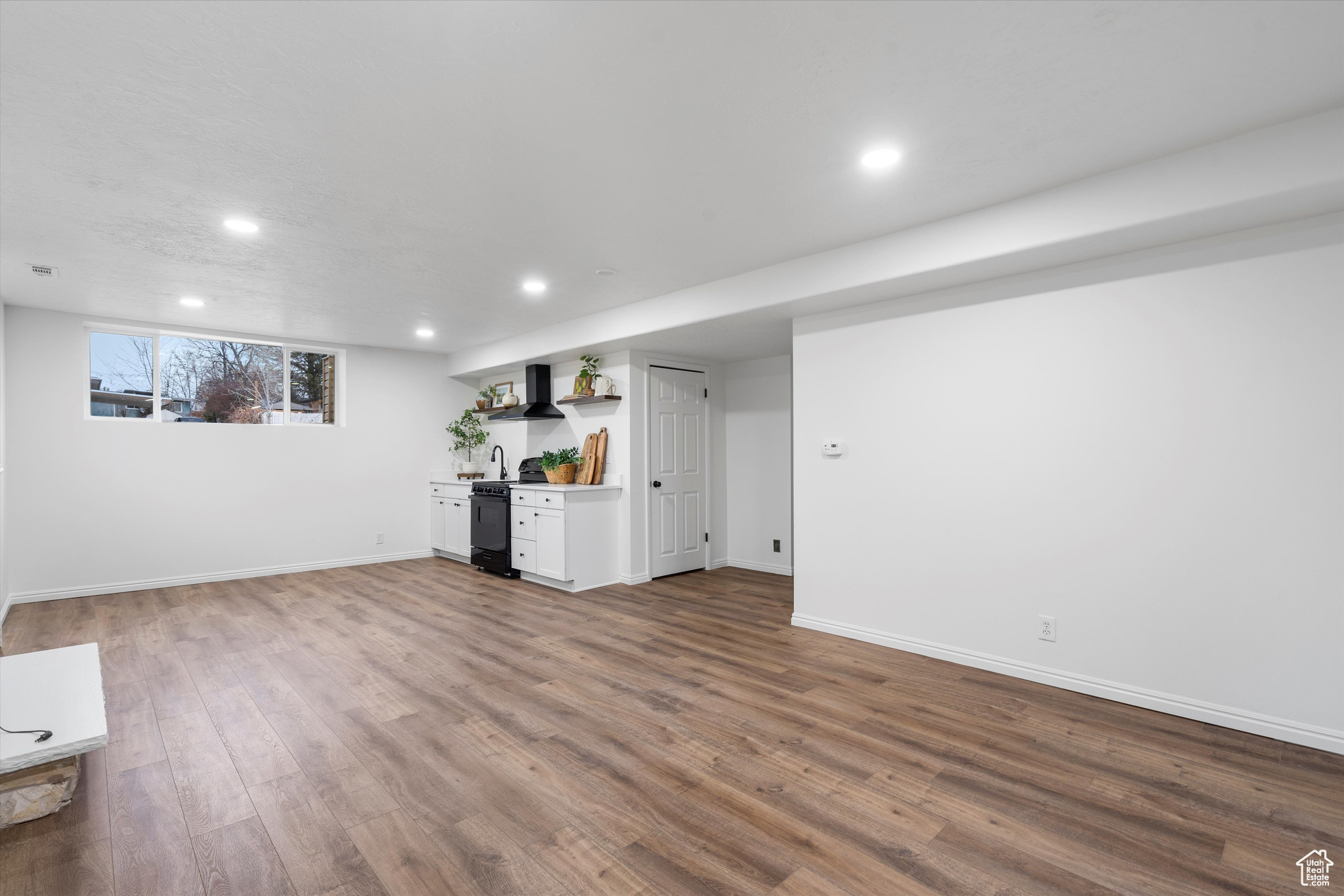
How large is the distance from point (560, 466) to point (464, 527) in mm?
1641

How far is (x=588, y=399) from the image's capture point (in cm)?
572

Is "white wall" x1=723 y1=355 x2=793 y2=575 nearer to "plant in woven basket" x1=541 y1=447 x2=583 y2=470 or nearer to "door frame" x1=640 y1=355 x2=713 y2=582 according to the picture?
"door frame" x1=640 y1=355 x2=713 y2=582

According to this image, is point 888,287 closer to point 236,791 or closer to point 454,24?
point 454,24

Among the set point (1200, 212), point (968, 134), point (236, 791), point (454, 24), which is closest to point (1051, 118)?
point (968, 134)

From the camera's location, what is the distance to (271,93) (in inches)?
78.1

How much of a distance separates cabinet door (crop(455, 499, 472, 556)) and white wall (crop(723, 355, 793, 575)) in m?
2.79

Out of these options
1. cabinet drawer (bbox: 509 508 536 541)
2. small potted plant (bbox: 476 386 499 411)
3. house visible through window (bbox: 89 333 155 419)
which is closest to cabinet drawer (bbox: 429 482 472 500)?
cabinet drawer (bbox: 509 508 536 541)

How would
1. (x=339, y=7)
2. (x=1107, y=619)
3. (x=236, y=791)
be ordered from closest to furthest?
(x=339, y=7) → (x=236, y=791) → (x=1107, y=619)

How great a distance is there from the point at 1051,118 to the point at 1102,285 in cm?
114

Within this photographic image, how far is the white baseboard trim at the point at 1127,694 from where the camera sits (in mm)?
2443

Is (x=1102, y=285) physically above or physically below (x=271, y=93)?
below

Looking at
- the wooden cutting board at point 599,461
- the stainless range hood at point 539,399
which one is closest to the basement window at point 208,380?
the stainless range hood at point 539,399

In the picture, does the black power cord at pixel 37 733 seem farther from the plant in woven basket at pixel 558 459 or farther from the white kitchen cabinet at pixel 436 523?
the white kitchen cabinet at pixel 436 523

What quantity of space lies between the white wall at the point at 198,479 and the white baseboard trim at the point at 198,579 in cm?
2
